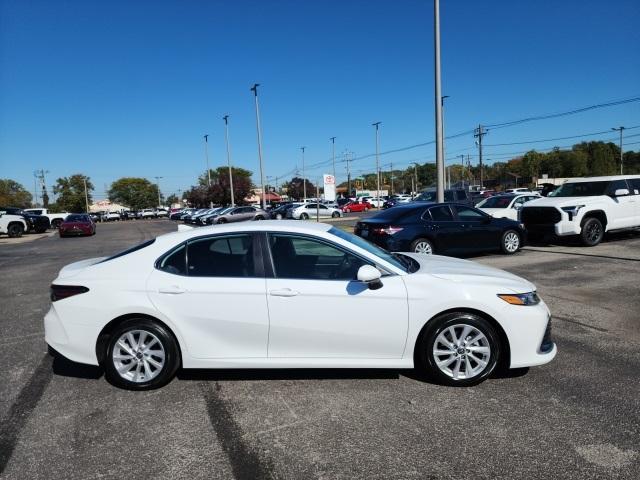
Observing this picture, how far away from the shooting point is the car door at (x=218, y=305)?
4043 millimetres

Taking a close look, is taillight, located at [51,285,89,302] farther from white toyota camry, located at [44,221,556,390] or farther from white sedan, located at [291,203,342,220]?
white sedan, located at [291,203,342,220]

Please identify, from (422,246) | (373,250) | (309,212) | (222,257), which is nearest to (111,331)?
(222,257)

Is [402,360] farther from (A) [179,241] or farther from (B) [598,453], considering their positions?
(A) [179,241]

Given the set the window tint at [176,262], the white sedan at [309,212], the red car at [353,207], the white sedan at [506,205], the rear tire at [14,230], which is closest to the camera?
the window tint at [176,262]

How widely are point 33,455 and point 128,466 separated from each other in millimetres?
702

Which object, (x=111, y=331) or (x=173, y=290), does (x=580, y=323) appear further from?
(x=111, y=331)

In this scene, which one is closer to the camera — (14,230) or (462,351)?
(462,351)

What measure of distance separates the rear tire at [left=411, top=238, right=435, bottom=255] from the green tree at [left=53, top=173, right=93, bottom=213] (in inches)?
4897

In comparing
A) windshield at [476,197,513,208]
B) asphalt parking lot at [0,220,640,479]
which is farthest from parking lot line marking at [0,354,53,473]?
windshield at [476,197,513,208]

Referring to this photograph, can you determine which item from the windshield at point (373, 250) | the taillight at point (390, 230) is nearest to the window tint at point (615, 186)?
the taillight at point (390, 230)

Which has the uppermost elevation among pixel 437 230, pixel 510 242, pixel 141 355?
pixel 437 230

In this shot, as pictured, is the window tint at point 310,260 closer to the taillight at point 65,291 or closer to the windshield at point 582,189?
the taillight at point 65,291

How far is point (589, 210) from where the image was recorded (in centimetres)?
1249

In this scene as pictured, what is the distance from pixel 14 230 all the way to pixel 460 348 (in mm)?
32259
